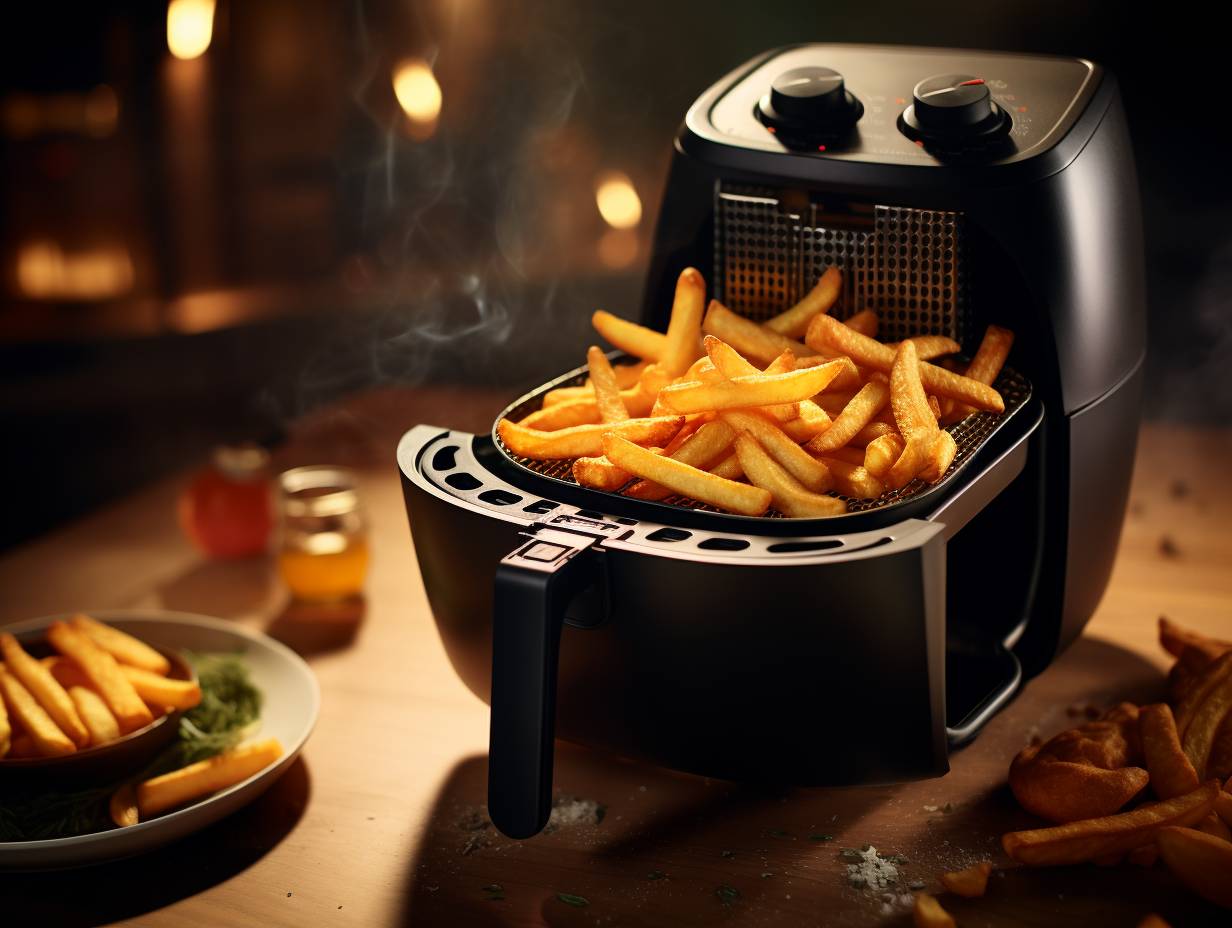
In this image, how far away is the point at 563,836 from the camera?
1163 millimetres

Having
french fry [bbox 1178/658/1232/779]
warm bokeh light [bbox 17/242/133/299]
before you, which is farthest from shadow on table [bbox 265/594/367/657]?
warm bokeh light [bbox 17/242/133/299]

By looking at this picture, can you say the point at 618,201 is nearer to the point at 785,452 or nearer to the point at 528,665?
the point at 785,452

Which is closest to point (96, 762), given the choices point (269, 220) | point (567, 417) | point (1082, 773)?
point (567, 417)

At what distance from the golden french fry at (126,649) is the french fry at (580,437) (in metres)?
0.46

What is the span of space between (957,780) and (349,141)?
288 centimetres

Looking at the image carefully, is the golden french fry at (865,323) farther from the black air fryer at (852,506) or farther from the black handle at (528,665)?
the black handle at (528,665)

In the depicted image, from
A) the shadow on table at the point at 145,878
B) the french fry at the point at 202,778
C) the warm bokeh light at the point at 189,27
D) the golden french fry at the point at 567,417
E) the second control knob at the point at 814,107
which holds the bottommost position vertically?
the shadow on table at the point at 145,878

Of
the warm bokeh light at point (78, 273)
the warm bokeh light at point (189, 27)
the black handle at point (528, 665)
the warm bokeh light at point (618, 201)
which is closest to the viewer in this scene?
the black handle at point (528, 665)

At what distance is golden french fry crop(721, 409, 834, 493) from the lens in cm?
105

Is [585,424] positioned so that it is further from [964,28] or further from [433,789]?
[964,28]

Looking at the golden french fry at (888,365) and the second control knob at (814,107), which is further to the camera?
the second control knob at (814,107)

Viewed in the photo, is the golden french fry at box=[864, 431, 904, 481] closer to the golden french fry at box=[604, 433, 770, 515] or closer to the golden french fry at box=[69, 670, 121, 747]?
the golden french fry at box=[604, 433, 770, 515]

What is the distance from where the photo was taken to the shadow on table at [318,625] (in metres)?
1.60

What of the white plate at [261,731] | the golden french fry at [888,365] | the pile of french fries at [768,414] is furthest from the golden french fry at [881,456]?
the white plate at [261,731]
